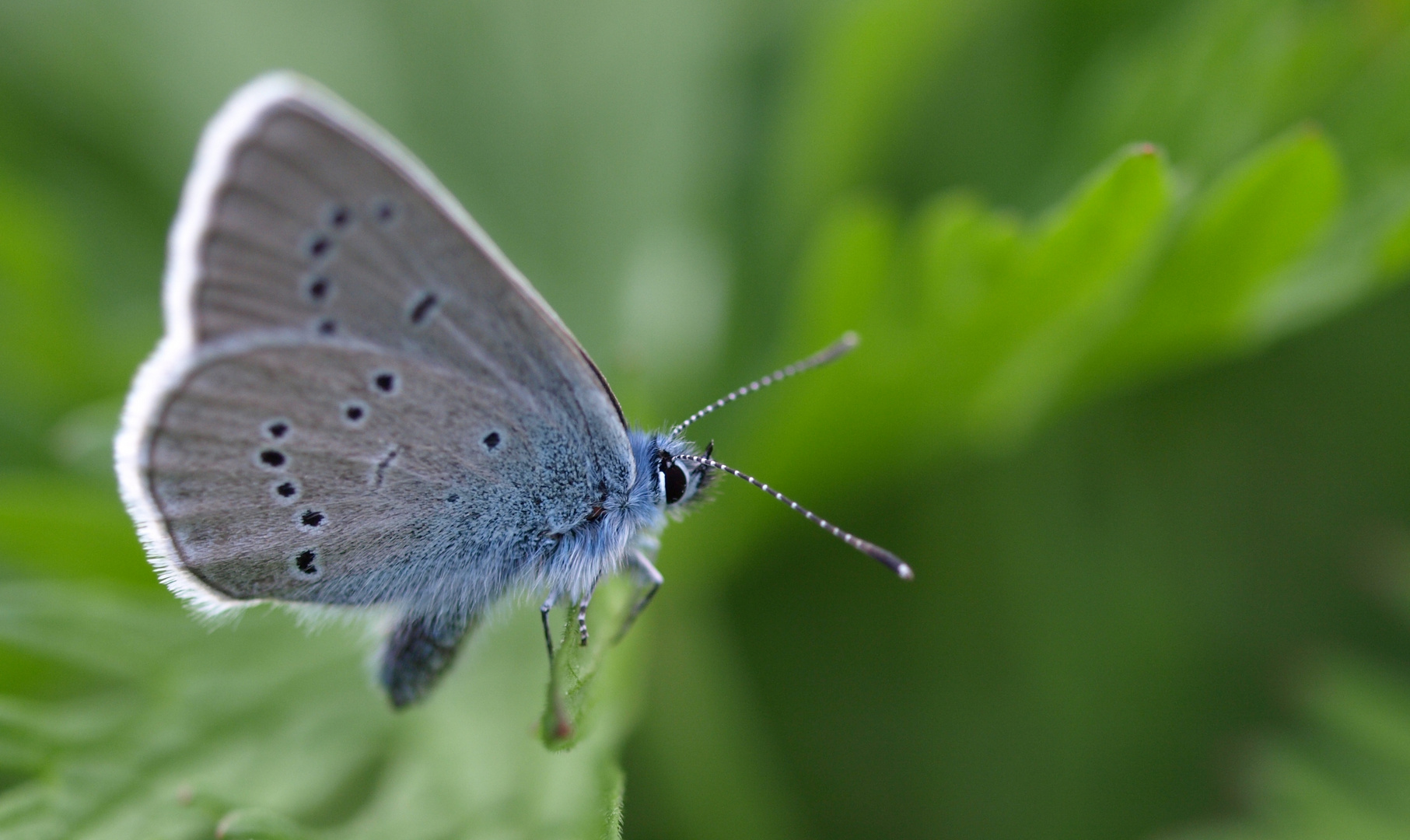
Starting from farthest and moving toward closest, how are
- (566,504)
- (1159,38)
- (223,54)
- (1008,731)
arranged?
(223,54) < (1008,731) < (1159,38) < (566,504)

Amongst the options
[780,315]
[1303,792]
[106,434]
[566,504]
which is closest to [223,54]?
[106,434]

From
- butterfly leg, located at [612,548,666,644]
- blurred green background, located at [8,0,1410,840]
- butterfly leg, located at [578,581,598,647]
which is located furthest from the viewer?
blurred green background, located at [8,0,1410,840]

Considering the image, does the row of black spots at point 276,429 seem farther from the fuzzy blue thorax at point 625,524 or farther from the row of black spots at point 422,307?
the fuzzy blue thorax at point 625,524

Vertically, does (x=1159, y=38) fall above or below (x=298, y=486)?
above

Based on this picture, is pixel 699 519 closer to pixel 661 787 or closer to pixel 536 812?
pixel 661 787

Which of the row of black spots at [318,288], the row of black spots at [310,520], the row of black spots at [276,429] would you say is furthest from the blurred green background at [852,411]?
the row of black spots at [318,288]

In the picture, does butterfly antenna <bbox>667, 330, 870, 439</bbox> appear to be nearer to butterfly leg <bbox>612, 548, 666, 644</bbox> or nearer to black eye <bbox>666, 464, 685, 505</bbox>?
black eye <bbox>666, 464, 685, 505</bbox>

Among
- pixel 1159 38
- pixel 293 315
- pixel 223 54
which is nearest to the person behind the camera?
pixel 293 315

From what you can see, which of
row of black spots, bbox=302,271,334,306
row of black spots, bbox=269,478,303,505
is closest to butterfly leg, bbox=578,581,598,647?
row of black spots, bbox=269,478,303,505
